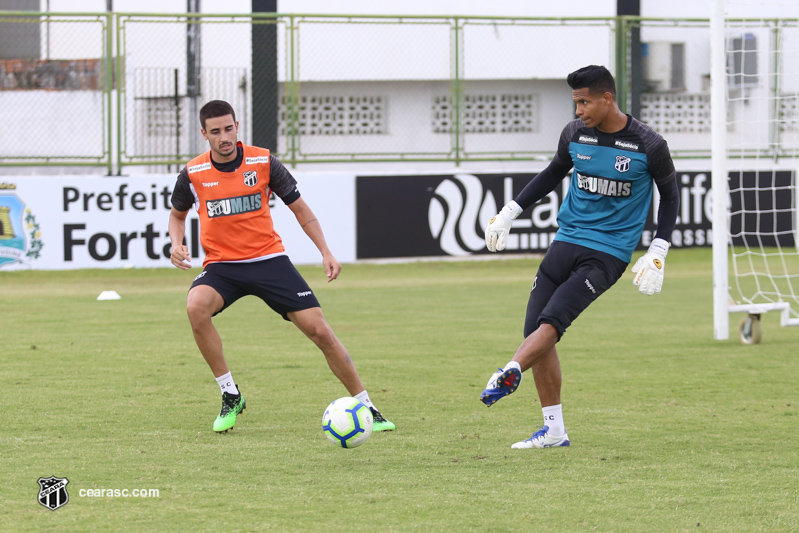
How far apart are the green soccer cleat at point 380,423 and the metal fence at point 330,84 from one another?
11.9 metres

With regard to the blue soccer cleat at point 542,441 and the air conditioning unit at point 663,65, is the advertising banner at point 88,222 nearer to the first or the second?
the air conditioning unit at point 663,65

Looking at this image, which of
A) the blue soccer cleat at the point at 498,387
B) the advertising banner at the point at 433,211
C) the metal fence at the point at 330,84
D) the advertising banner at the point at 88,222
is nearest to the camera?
the blue soccer cleat at the point at 498,387

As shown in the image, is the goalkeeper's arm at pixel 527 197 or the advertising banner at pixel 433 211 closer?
the goalkeeper's arm at pixel 527 197

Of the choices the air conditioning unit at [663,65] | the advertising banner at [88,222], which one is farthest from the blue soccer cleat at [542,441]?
the air conditioning unit at [663,65]

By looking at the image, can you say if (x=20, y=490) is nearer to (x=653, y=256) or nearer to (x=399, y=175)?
(x=653, y=256)

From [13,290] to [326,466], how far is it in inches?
424

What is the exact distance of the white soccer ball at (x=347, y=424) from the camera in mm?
5664

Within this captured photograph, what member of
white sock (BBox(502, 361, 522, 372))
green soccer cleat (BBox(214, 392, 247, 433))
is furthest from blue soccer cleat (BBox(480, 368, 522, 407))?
green soccer cleat (BBox(214, 392, 247, 433))

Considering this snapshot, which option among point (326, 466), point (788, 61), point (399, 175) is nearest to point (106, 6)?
point (399, 175)

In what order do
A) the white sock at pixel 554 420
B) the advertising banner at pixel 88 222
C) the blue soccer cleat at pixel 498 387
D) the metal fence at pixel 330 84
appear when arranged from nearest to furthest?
the blue soccer cleat at pixel 498 387
the white sock at pixel 554 420
the advertising banner at pixel 88 222
the metal fence at pixel 330 84

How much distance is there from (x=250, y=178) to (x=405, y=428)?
172 cm

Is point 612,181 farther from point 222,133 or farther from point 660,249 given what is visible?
point 222,133

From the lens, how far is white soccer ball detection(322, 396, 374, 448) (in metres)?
5.66

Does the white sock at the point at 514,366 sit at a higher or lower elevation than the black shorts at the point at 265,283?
lower
